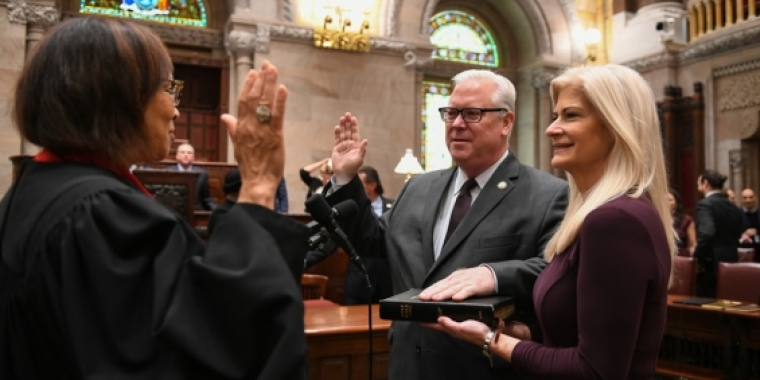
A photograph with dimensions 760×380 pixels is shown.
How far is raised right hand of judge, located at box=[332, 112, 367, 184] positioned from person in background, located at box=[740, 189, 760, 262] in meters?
7.08

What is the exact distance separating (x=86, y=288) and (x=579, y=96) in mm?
1267

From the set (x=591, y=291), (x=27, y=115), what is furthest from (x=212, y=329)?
(x=591, y=291)

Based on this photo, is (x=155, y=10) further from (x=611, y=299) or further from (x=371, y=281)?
(x=611, y=299)

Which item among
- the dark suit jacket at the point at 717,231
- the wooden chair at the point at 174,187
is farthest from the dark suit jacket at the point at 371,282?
the dark suit jacket at the point at 717,231

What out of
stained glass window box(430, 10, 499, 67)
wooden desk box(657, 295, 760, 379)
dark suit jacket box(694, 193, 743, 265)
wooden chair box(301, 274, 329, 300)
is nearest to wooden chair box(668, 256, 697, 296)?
wooden desk box(657, 295, 760, 379)

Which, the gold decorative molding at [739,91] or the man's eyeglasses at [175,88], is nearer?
the man's eyeglasses at [175,88]

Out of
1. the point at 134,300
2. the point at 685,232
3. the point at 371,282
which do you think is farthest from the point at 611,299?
the point at 685,232

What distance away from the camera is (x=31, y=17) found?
326 inches

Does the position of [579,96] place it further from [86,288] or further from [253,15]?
[253,15]

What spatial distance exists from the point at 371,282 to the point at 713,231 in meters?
3.93

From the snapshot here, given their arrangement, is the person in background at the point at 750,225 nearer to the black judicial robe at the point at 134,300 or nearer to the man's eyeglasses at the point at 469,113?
the man's eyeglasses at the point at 469,113

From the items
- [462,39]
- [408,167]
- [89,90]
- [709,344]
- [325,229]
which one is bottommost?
[709,344]

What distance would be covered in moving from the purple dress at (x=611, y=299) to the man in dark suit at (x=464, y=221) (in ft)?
1.00

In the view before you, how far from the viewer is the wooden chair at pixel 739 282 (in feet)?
15.7
